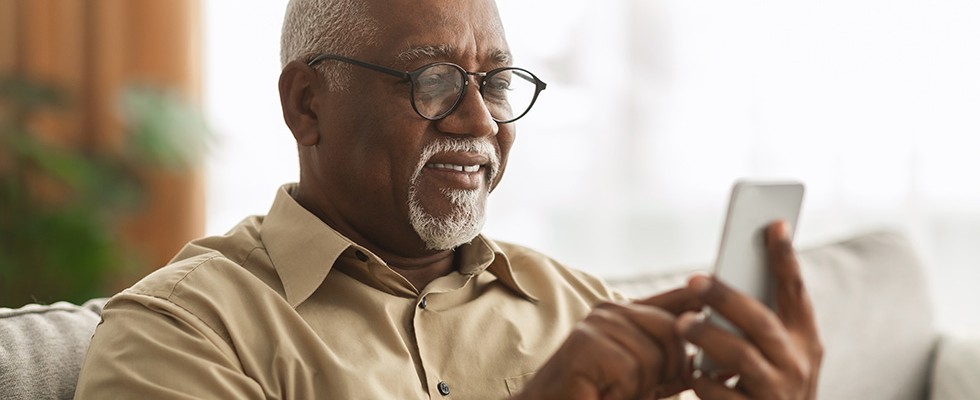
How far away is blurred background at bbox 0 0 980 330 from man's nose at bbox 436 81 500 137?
1.87 m

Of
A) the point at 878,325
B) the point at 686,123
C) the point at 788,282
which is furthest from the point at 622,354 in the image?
the point at 686,123

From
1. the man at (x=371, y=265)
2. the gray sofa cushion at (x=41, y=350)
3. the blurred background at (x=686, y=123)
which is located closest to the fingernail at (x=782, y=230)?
the man at (x=371, y=265)

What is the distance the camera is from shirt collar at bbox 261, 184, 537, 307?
1433 millimetres

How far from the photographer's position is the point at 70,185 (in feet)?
10.3

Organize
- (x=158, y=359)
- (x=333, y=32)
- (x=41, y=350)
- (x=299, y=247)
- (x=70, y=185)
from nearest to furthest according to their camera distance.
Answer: (x=158, y=359), (x=41, y=350), (x=299, y=247), (x=333, y=32), (x=70, y=185)

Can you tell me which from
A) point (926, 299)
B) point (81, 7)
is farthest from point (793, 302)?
point (81, 7)

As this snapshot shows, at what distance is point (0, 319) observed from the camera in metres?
1.40

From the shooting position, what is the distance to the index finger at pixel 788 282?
3.43ft

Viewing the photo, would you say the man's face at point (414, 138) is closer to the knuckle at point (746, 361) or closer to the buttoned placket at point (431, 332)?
the buttoned placket at point (431, 332)

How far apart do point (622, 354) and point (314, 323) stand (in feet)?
1.69

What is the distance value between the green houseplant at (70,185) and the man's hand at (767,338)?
7.89 feet

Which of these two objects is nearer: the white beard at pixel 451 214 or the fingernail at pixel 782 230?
the fingernail at pixel 782 230

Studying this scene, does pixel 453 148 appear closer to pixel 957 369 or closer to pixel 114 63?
pixel 957 369

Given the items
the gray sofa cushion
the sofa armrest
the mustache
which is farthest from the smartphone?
the sofa armrest
